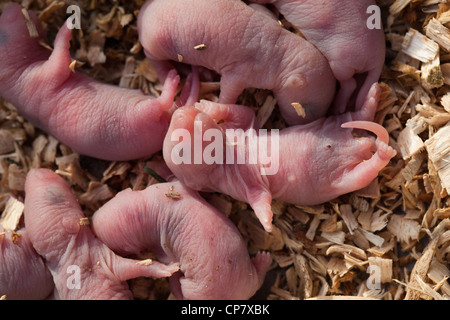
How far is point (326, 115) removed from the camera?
196 cm

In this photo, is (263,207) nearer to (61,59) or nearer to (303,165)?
(303,165)

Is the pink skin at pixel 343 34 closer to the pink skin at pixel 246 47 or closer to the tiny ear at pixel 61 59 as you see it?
the pink skin at pixel 246 47

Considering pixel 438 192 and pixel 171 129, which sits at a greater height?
pixel 171 129

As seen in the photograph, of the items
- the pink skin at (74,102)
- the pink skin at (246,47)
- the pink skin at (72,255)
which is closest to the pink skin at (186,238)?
the pink skin at (72,255)

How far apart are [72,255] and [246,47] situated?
3.28 ft

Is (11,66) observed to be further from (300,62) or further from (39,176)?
(300,62)

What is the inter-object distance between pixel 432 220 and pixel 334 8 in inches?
33.4

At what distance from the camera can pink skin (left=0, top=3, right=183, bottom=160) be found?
6.32ft

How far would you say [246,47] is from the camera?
1.81 metres

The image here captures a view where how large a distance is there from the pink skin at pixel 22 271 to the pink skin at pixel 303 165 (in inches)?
25.3

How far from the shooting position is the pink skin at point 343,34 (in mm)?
1771

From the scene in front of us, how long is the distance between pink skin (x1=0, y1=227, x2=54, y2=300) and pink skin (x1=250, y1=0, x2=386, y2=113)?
132cm

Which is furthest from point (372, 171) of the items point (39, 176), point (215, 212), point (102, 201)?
point (39, 176)

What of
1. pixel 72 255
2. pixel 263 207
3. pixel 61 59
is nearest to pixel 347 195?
pixel 263 207
